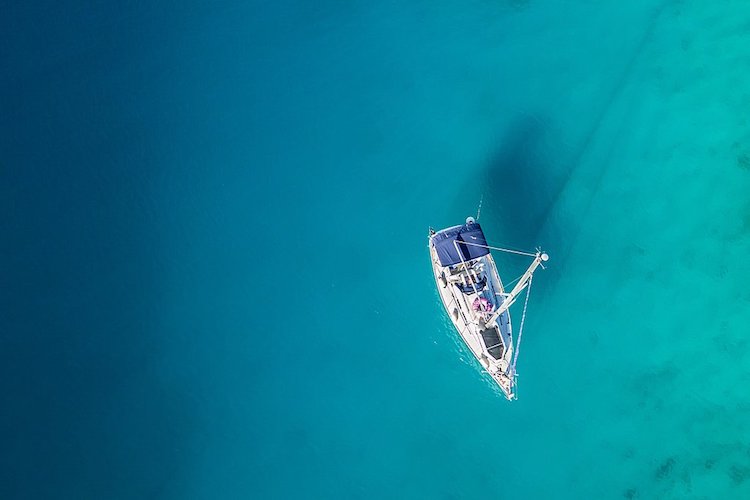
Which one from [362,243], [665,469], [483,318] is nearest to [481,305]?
[483,318]

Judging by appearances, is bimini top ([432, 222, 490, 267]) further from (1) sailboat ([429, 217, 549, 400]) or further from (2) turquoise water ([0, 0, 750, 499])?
(2) turquoise water ([0, 0, 750, 499])

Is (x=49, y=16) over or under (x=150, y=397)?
over

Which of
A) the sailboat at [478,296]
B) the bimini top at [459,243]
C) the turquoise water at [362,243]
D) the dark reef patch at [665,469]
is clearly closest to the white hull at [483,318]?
the sailboat at [478,296]

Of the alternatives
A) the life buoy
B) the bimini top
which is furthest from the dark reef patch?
the bimini top

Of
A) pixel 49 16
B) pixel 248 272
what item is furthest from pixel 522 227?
pixel 49 16

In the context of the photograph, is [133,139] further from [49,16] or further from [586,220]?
[586,220]

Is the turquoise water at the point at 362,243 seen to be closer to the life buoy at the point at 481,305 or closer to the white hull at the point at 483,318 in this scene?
the white hull at the point at 483,318

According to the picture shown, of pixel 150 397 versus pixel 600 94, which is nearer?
pixel 150 397
